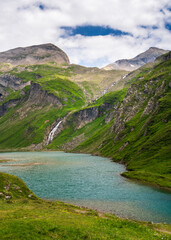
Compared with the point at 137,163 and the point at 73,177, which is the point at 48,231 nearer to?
the point at 73,177

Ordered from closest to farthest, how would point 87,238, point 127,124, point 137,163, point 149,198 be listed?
point 87,238, point 149,198, point 137,163, point 127,124

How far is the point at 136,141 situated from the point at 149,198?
88593 mm

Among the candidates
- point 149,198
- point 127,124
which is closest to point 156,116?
point 127,124

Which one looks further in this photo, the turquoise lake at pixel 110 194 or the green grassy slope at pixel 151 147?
the green grassy slope at pixel 151 147

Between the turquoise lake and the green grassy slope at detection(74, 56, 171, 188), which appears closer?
the turquoise lake

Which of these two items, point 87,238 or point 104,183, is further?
point 104,183

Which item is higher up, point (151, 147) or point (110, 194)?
point (151, 147)

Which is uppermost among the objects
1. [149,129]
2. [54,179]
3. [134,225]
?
[149,129]

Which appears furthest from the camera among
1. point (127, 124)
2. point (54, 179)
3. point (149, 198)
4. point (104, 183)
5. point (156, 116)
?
point (127, 124)

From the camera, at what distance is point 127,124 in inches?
7623

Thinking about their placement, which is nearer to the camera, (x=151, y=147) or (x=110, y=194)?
(x=110, y=194)

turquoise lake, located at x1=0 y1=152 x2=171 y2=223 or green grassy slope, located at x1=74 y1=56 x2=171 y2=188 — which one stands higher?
green grassy slope, located at x1=74 y1=56 x2=171 y2=188

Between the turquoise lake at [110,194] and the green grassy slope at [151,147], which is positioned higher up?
the green grassy slope at [151,147]

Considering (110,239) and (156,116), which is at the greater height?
(156,116)
